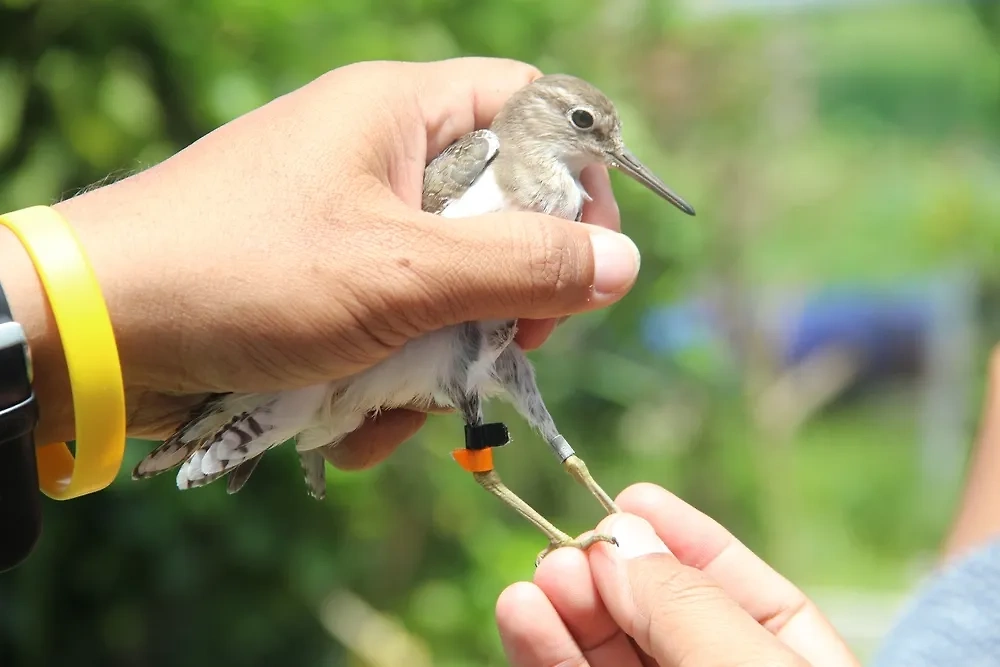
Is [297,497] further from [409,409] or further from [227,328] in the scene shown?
[227,328]

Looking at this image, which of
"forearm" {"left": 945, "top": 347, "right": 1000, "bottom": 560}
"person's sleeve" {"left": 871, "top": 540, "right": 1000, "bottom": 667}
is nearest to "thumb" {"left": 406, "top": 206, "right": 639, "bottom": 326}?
"person's sleeve" {"left": 871, "top": 540, "right": 1000, "bottom": 667}

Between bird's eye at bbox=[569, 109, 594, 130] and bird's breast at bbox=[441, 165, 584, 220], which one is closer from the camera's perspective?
bird's breast at bbox=[441, 165, 584, 220]

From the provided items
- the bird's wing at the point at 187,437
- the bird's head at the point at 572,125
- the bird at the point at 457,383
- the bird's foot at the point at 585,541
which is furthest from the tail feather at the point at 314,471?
the bird's head at the point at 572,125

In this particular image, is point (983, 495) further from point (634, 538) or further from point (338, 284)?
point (338, 284)

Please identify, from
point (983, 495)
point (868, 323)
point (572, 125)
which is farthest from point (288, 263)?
point (868, 323)

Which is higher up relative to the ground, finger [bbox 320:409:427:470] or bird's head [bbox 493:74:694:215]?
bird's head [bbox 493:74:694:215]

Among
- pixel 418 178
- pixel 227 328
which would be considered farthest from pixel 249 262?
pixel 418 178

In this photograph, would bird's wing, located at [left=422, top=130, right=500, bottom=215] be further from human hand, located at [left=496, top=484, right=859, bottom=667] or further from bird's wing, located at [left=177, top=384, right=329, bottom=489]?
human hand, located at [left=496, top=484, right=859, bottom=667]
